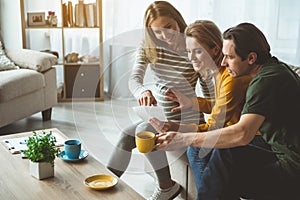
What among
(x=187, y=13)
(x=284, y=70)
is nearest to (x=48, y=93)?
(x=187, y=13)

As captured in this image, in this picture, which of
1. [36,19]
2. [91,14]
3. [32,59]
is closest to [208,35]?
[32,59]

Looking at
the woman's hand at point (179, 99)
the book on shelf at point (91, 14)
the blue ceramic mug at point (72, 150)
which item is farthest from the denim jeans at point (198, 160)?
the book on shelf at point (91, 14)

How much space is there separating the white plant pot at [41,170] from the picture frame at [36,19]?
8.66 feet

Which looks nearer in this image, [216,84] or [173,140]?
[173,140]

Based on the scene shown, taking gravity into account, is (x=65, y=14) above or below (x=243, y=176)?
above

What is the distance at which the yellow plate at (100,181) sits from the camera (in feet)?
5.14

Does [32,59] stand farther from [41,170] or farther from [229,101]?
[229,101]

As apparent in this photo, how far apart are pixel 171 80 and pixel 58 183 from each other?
2.69 ft

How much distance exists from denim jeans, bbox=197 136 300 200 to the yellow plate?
354 mm

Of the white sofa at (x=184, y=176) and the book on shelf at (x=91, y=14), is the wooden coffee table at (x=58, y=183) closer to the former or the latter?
the white sofa at (x=184, y=176)

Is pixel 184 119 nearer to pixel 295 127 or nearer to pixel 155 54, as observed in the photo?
pixel 155 54

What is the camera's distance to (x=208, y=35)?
180 cm

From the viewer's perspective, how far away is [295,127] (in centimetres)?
147

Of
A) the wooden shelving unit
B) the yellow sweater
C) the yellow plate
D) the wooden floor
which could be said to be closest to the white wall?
the wooden shelving unit
